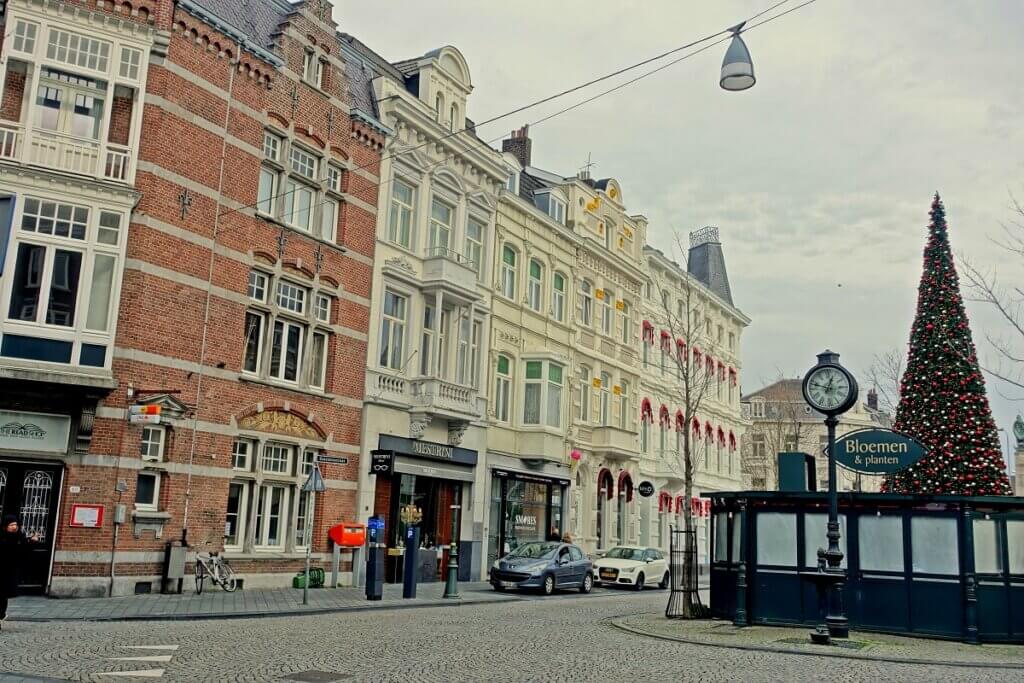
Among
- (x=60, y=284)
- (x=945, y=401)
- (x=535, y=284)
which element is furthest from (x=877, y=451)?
(x=535, y=284)

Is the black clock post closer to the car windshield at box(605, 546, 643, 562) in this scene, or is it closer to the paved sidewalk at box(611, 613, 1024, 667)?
the paved sidewalk at box(611, 613, 1024, 667)

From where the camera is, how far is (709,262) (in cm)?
5528

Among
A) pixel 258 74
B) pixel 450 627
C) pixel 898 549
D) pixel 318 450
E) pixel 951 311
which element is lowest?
pixel 450 627

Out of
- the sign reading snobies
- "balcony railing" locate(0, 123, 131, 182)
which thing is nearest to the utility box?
the sign reading snobies

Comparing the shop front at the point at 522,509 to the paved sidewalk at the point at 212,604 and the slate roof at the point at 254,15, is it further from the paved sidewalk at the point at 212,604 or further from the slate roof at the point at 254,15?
the slate roof at the point at 254,15

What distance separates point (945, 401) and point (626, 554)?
14.4 m

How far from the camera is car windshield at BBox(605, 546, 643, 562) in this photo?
1246 inches

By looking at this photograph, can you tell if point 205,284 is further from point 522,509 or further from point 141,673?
point 522,509

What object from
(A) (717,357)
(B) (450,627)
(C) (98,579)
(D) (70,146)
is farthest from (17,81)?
(A) (717,357)

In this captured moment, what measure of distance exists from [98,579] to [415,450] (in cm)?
1024

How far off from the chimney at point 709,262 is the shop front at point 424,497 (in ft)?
93.9

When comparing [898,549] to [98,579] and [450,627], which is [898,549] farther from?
[98,579]

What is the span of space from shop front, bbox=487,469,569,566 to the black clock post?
15992 millimetres

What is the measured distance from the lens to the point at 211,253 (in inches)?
857
